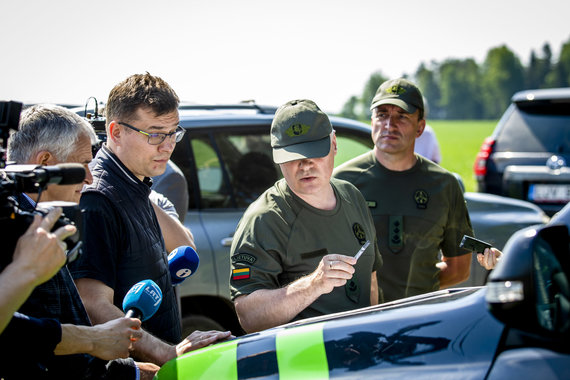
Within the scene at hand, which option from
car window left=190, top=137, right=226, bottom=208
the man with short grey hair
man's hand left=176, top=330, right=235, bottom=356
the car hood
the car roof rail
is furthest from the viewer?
the car roof rail

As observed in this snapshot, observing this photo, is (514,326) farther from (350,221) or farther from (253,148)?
(253,148)

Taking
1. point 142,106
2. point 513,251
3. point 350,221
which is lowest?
point 350,221

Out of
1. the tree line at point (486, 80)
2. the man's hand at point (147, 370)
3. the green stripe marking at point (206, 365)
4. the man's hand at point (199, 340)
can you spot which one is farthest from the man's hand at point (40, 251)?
the tree line at point (486, 80)

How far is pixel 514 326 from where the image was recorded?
4.30 feet

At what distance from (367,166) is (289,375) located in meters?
1.85

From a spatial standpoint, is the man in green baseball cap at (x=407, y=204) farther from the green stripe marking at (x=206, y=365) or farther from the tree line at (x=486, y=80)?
the tree line at (x=486, y=80)

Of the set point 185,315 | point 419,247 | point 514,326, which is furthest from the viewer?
point 185,315

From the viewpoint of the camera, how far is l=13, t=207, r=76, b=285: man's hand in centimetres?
151

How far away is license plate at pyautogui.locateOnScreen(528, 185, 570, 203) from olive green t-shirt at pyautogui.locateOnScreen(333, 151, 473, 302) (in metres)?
4.25

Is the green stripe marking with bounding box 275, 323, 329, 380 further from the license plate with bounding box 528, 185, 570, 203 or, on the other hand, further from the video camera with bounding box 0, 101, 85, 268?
the license plate with bounding box 528, 185, 570, 203

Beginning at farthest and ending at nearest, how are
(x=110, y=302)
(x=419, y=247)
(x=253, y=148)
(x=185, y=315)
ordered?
(x=253, y=148)
(x=185, y=315)
(x=419, y=247)
(x=110, y=302)

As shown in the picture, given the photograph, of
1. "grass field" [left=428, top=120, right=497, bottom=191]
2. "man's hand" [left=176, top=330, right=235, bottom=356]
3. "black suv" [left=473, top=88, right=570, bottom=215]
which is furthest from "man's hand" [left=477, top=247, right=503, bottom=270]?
"grass field" [left=428, top=120, right=497, bottom=191]

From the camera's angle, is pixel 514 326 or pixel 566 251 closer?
pixel 514 326

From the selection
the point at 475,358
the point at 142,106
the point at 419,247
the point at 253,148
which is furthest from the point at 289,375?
the point at 253,148
